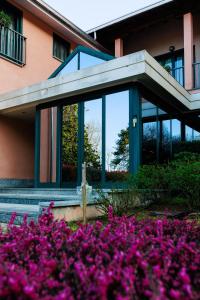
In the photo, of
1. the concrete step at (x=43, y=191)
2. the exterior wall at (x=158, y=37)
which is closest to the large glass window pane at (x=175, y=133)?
the concrete step at (x=43, y=191)

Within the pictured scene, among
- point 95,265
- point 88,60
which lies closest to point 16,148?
point 88,60

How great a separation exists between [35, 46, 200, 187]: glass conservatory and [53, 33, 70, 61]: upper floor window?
4674 millimetres

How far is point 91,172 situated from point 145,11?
7.70 metres

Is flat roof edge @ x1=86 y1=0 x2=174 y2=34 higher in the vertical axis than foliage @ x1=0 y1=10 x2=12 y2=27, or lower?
higher

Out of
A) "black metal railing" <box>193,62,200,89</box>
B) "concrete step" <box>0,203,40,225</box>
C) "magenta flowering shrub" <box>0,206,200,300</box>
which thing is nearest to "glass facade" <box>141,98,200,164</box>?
"black metal railing" <box>193,62,200,89</box>

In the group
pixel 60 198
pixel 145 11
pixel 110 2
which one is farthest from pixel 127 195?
pixel 110 2

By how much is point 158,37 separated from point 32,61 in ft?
18.4

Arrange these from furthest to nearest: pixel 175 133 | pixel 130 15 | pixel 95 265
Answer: pixel 130 15 → pixel 175 133 → pixel 95 265

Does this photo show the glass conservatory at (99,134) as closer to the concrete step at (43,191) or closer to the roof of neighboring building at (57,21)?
the concrete step at (43,191)

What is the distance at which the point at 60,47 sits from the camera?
50.3ft

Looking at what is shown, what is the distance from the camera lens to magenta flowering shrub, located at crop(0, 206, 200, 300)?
175 cm

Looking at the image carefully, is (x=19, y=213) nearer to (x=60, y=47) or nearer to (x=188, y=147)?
(x=188, y=147)

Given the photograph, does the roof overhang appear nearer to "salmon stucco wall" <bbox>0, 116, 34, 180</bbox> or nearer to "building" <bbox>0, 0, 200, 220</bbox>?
"building" <bbox>0, 0, 200, 220</bbox>

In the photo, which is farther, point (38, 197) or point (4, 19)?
point (4, 19)
